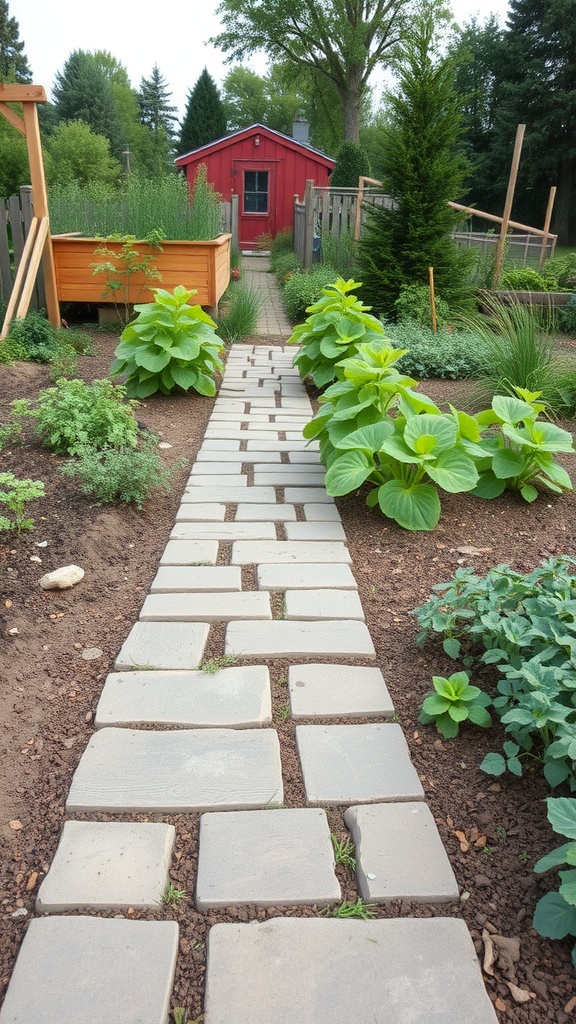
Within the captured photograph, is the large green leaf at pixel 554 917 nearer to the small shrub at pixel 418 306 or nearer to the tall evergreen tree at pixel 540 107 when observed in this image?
the small shrub at pixel 418 306

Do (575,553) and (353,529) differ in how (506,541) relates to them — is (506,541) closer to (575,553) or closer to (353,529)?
(575,553)

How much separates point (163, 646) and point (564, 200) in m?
28.4

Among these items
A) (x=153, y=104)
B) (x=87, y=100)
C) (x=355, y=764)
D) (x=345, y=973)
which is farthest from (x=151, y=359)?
(x=153, y=104)

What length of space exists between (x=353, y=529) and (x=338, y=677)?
1167 millimetres

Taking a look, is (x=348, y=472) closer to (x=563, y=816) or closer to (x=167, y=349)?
(x=563, y=816)

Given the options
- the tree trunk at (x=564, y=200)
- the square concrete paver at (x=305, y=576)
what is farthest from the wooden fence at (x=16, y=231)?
the tree trunk at (x=564, y=200)

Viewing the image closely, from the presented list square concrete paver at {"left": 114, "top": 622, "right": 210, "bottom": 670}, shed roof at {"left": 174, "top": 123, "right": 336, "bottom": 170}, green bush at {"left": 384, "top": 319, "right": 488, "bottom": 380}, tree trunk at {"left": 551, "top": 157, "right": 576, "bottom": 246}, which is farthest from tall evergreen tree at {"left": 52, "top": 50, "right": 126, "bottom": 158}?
square concrete paver at {"left": 114, "top": 622, "right": 210, "bottom": 670}

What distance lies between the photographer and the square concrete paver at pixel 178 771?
158 cm

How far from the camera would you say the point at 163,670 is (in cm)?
206

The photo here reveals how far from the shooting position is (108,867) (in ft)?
4.61

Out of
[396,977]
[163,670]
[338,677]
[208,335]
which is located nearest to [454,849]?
[396,977]

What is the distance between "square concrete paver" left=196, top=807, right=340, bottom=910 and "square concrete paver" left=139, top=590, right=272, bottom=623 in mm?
856

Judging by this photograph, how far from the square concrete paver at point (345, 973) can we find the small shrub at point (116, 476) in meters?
2.12

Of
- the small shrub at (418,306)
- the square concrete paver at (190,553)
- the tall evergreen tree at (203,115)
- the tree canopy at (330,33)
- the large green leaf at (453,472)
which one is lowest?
the square concrete paver at (190,553)
